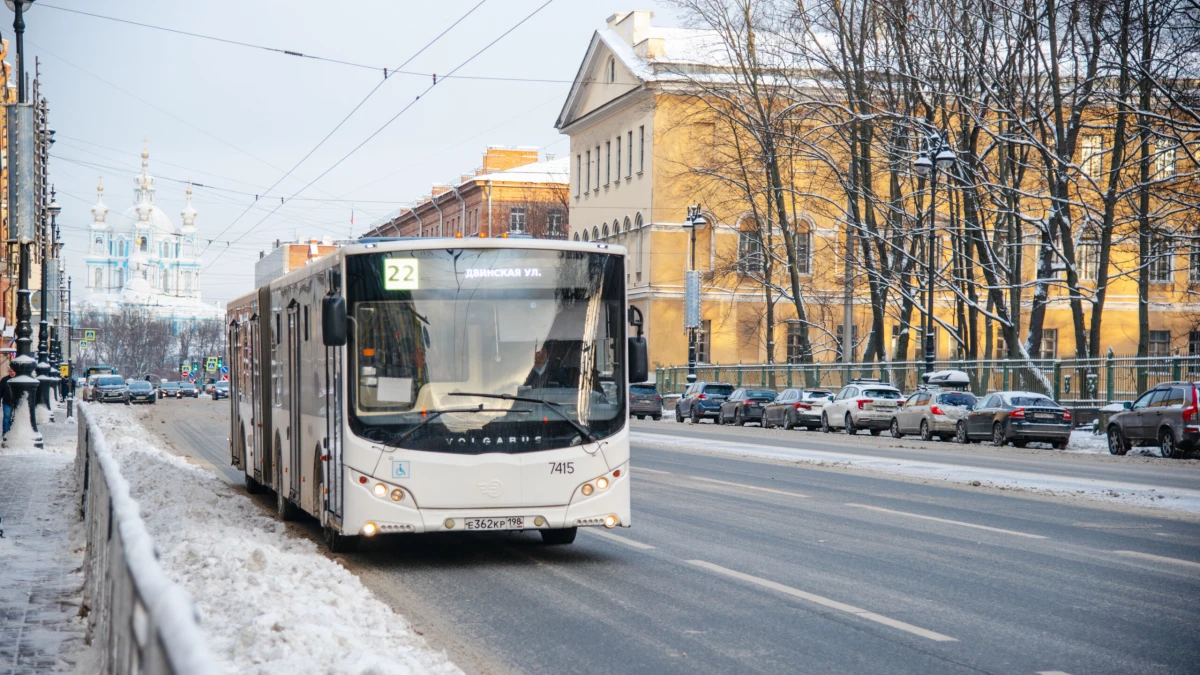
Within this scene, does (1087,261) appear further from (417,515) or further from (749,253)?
(417,515)

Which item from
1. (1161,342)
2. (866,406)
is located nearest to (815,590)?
(866,406)

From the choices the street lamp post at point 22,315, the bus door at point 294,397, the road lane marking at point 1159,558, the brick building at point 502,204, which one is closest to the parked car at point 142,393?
the brick building at point 502,204

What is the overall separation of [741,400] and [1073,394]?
Answer: 13919mm

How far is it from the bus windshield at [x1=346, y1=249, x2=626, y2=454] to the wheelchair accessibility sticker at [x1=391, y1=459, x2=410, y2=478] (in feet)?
0.48

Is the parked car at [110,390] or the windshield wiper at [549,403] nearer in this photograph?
the windshield wiper at [549,403]

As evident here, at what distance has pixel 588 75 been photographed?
251 feet

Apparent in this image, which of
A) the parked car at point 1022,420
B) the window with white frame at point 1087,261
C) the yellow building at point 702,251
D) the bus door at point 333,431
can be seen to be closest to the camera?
the bus door at point 333,431

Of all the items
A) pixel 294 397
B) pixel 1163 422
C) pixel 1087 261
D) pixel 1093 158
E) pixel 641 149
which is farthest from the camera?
pixel 641 149

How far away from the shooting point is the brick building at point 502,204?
8769cm

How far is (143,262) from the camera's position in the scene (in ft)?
543

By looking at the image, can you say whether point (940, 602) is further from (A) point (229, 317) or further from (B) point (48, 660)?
(A) point (229, 317)

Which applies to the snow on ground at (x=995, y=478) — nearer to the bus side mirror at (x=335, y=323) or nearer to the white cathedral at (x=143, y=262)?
the bus side mirror at (x=335, y=323)

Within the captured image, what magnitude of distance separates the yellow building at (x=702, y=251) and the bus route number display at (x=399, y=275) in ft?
178

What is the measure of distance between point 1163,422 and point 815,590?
21.5 m
